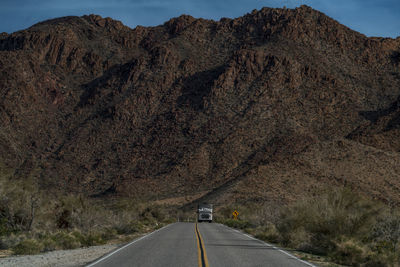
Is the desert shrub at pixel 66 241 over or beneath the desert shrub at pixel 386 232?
beneath

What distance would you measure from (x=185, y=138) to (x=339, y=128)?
2678cm

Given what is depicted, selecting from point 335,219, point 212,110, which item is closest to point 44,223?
point 335,219

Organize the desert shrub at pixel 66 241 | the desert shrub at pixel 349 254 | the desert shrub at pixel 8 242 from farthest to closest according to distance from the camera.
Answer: the desert shrub at pixel 66 241 → the desert shrub at pixel 8 242 → the desert shrub at pixel 349 254

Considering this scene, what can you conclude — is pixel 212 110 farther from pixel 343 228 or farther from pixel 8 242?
pixel 343 228

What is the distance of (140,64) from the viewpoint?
4227 inches

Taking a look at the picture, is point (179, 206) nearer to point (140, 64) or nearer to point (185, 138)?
point (185, 138)

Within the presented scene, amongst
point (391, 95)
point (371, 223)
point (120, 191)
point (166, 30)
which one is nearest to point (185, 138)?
point (120, 191)

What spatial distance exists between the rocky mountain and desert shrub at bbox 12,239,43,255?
47.3 meters

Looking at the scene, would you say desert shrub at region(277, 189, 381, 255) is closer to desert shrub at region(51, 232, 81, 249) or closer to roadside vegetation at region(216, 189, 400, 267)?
roadside vegetation at region(216, 189, 400, 267)

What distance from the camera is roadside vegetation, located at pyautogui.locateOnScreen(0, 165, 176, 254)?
19.5m

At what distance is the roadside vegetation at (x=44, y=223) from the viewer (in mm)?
19516

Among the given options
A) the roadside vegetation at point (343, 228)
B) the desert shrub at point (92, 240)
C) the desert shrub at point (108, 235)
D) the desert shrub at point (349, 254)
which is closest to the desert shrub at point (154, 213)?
the desert shrub at point (108, 235)

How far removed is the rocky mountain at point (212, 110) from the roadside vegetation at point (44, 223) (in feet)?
118

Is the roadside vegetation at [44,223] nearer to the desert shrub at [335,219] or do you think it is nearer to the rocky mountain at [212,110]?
the desert shrub at [335,219]
